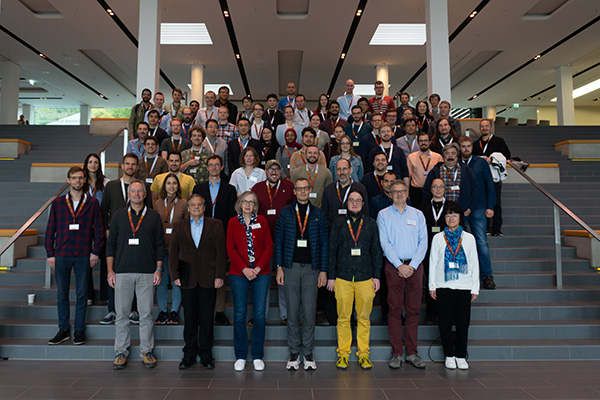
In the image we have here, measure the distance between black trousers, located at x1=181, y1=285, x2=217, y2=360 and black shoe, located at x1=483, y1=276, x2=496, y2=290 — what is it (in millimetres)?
3321

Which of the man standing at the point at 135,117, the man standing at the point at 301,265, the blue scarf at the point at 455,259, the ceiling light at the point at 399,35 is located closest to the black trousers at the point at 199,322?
the man standing at the point at 301,265

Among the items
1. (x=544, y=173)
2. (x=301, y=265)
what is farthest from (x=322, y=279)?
(x=544, y=173)

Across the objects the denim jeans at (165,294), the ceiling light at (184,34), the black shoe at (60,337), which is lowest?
the black shoe at (60,337)

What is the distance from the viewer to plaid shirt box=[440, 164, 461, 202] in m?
5.04

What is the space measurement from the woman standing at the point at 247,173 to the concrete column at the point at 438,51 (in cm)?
570

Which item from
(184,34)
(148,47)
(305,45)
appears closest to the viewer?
(148,47)

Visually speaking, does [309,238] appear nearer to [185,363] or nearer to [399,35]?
[185,363]

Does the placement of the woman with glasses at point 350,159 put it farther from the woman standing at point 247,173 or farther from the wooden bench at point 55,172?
the wooden bench at point 55,172

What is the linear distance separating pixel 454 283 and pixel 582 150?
827 cm

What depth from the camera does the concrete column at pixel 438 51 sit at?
9289 millimetres

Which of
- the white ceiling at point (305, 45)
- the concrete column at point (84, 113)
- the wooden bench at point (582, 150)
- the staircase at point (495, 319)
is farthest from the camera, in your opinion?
the concrete column at point (84, 113)

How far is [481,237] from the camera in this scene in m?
5.23

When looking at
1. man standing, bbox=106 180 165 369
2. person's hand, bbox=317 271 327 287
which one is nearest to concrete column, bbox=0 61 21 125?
man standing, bbox=106 180 165 369

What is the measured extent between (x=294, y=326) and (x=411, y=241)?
1.41m
